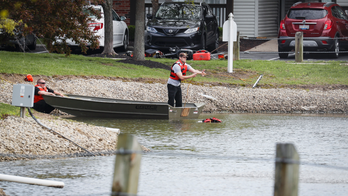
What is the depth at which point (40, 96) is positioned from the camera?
13.5m

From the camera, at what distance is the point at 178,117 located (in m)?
14.2

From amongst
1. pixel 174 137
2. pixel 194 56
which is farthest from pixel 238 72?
pixel 174 137

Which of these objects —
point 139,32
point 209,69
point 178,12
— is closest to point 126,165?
point 209,69

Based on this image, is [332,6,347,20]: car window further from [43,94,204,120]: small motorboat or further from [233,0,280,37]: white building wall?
[43,94,204,120]: small motorboat

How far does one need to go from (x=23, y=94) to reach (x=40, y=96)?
14.7 feet

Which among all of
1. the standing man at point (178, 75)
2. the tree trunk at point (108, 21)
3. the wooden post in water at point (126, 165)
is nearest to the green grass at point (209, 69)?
the tree trunk at point (108, 21)

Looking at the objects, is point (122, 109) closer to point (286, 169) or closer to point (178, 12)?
point (286, 169)

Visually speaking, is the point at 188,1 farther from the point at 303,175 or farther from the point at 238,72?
the point at 303,175

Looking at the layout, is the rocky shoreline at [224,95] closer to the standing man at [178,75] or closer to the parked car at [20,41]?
the standing man at [178,75]

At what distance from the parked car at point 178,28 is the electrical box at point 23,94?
13.9m

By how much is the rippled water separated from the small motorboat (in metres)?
0.74

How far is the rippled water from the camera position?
738 centimetres

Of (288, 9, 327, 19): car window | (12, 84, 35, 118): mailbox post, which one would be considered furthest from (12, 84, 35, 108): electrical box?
(288, 9, 327, 19): car window

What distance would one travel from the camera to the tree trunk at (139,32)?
67.9ft
